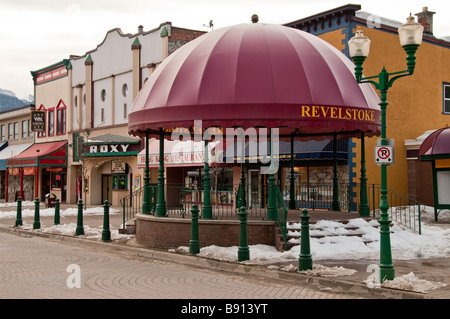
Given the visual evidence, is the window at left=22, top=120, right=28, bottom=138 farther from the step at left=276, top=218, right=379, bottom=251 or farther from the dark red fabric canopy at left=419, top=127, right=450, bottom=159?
the step at left=276, top=218, right=379, bottom=251

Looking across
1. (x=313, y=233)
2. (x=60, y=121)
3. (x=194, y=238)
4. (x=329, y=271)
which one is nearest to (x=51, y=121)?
(x=60, y=121)

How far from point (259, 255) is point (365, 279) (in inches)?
125

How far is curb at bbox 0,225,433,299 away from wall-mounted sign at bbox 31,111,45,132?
90.7ft

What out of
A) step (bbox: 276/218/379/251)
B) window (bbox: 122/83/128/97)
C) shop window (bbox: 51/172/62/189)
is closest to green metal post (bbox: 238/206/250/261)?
step (bbox: 276/218/379/251)

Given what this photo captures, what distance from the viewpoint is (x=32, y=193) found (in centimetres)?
4641

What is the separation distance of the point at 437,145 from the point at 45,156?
2770cm

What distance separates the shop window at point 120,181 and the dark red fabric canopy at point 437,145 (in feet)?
64.0

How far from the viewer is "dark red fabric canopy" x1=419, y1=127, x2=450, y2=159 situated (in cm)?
2252

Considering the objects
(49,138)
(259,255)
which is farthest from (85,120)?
(259,255)

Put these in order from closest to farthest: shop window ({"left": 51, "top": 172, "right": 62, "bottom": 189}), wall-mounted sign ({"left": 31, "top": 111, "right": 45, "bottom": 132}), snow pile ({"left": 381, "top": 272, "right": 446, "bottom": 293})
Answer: snow pile ({"left": 381, "top": 272, "right": 446, "bottom": 293})
shop window ({"left": 51, "top": 172, "right": 62, "bottom": 189})
wall-mounted sign ({"left": 31, "top": 111, "right": 45, "bottom": 132})

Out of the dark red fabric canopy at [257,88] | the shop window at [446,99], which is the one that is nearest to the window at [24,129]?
the shop window at [446,99]

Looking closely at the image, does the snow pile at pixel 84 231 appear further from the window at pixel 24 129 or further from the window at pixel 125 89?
the window at pixel 24 129

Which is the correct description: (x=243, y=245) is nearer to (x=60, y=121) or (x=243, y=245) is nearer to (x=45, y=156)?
(x=45, y=156)

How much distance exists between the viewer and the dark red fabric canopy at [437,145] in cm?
2252
